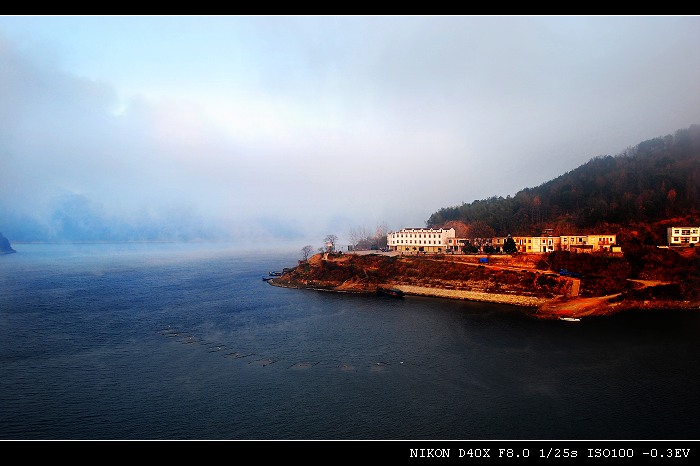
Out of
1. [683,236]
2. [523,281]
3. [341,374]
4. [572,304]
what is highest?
[683,236]

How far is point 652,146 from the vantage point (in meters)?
31.7

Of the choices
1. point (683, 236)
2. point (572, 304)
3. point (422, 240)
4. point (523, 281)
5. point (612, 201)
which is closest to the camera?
point (572, 304)

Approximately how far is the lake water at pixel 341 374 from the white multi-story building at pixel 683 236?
6301 mm

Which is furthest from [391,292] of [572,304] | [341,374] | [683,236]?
[683,236]

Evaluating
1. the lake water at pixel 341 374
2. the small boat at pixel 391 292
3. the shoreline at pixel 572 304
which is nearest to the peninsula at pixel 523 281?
the shoreline at pixel 572 304

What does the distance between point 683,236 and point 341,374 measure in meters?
19.8

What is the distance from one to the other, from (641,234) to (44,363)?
87.1 ft

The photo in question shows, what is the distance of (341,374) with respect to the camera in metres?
9.45

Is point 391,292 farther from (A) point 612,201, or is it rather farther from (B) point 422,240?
(A) point 612,201

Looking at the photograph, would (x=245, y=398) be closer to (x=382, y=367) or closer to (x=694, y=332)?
(x=382, y=367)

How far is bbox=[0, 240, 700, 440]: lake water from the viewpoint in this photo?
695cm

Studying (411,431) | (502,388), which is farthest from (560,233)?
(411,431)

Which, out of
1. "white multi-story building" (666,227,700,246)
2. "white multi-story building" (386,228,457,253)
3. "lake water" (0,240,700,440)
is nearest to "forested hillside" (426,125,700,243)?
"white multi-story building" (666,227,700,246)

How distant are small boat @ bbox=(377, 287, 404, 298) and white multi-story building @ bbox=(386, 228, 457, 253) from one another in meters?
6.79
